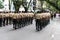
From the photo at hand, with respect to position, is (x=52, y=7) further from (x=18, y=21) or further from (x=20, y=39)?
(x=20, y=39)

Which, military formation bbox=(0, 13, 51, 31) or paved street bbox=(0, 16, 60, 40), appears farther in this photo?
military formation bbox=(0, 13, 51, 31)

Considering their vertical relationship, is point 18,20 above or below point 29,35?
A: above

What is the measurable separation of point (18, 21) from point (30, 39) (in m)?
11.7

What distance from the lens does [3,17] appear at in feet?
104

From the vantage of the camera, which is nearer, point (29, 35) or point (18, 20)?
point (29, 35)

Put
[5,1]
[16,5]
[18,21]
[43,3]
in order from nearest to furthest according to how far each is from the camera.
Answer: [18,21], [16,5], [5,1], [43,3]

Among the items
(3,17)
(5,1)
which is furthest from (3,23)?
(5,1)

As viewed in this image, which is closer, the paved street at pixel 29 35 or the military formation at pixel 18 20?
the paved street at pixel 29 35

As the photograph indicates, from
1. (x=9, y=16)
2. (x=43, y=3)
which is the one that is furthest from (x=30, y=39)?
(x=43, y=3)

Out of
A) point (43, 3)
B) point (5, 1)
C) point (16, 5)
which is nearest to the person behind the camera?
point (16, 5)

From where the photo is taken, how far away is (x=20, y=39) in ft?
56.0

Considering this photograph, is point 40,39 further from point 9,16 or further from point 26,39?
point 9,16

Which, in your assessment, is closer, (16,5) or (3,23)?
(3,23)

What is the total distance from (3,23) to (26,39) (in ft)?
49.8
